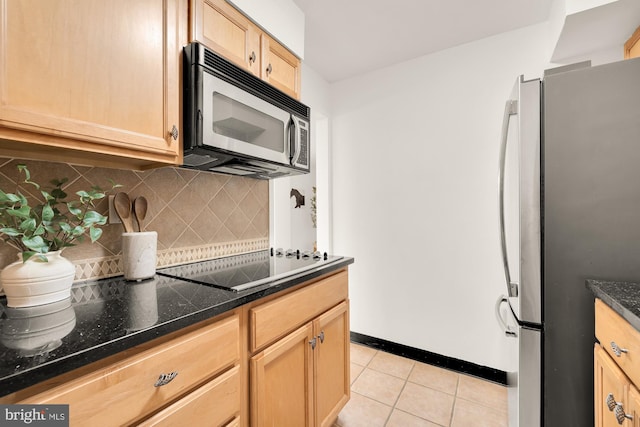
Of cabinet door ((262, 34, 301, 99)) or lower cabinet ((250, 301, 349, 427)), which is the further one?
cabinet door ((262, 34, 301, 99))

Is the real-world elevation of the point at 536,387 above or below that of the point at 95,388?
below

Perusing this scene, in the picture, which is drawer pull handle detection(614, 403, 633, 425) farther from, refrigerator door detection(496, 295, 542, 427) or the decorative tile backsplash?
the decorative tile backsplash

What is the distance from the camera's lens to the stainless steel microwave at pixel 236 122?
1111 millimetres

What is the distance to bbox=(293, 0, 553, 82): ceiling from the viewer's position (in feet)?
5.83

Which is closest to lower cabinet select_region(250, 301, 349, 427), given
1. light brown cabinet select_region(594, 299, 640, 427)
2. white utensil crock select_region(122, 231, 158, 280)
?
white utensil crock select_region(122, 231, 158, 280)

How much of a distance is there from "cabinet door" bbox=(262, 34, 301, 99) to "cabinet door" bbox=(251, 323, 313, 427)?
1287 mm

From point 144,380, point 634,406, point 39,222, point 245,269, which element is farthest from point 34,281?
point 634,406

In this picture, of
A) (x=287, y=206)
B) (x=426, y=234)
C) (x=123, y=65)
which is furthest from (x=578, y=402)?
(x=123, y=65)

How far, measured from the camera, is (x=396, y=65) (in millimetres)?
2459

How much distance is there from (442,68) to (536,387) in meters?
2.16

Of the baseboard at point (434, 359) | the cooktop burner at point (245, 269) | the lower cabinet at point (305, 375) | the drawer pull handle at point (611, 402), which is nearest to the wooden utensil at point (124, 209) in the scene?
the cooktop burner at point (245, 269)

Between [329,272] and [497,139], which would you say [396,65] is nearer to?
[497,139]

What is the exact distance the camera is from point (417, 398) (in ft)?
6.16

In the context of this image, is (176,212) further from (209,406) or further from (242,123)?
(209,406)
